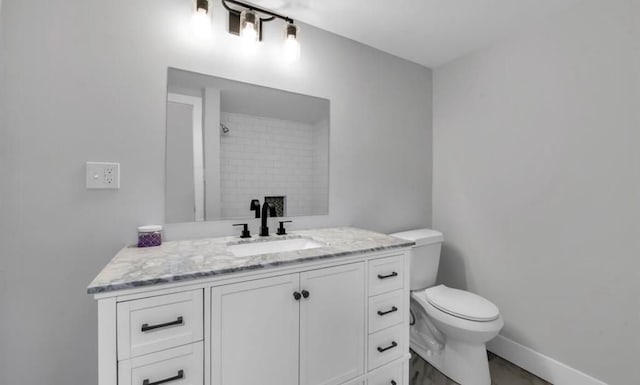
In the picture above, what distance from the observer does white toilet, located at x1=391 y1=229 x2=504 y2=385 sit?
1462 millimetres

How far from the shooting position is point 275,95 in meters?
1.57

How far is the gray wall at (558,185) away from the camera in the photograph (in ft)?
4.32

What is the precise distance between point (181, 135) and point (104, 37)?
0.51 meters

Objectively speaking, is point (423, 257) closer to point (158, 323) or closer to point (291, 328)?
point (291, 328)

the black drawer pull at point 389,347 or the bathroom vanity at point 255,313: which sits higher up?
the bathroom vanity at point 255,313

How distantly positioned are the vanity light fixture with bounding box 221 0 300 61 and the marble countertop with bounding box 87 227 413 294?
112cm

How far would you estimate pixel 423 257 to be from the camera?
6.07 feet

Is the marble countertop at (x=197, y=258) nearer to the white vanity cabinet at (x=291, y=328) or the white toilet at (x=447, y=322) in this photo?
the white vanity cabinet at (x=291, y=328)

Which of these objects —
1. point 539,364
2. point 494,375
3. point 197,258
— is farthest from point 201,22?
point 539,364

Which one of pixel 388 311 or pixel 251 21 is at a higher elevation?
pixel 251 21

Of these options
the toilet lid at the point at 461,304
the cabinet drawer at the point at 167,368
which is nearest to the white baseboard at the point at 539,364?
the toilet lid at the point at 461,304

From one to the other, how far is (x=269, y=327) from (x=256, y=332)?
0.05 meters

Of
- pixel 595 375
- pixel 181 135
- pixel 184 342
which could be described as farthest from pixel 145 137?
pixel 595 375

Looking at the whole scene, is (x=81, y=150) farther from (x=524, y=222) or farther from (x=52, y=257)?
(x=524, y=222)
